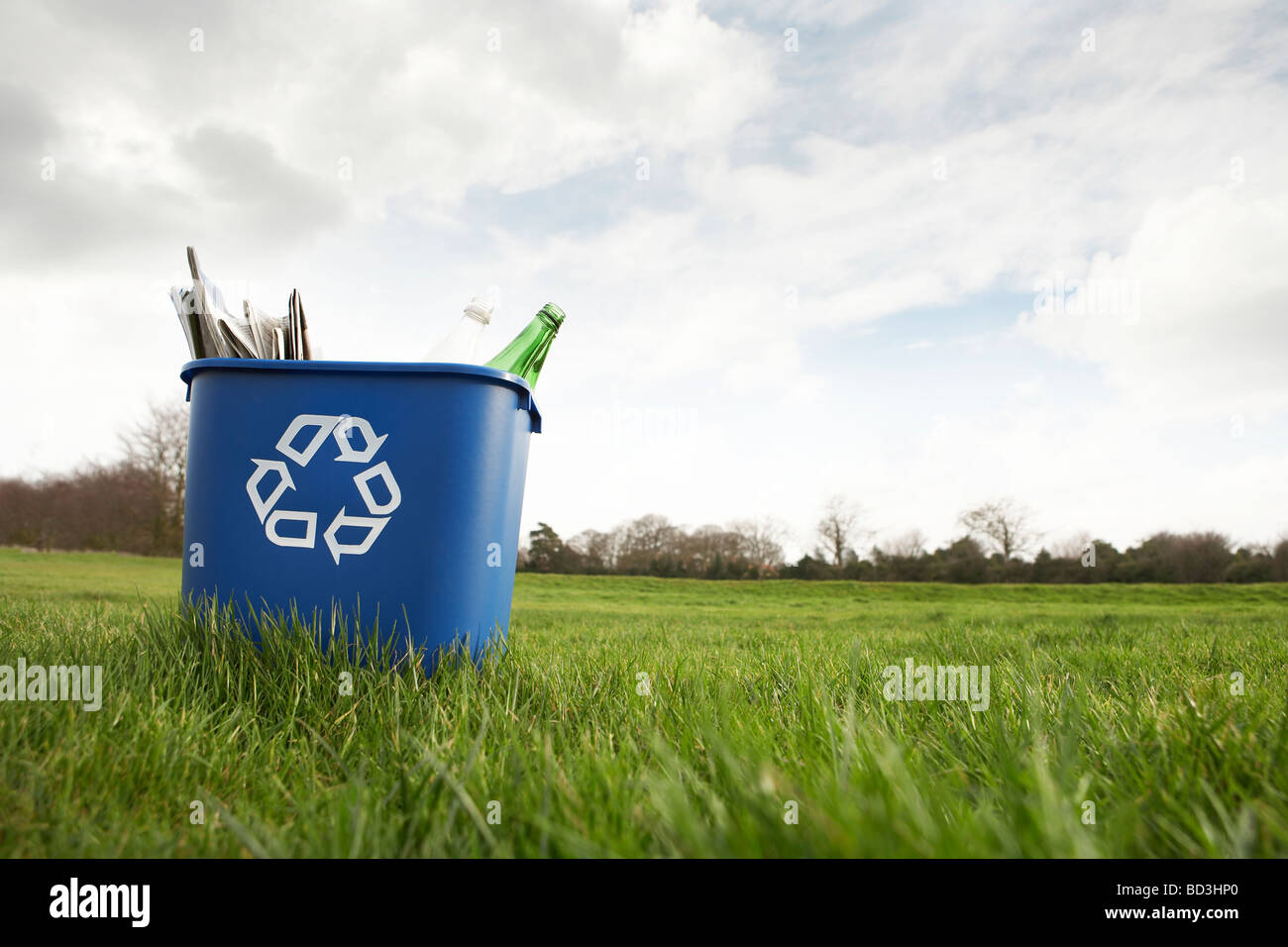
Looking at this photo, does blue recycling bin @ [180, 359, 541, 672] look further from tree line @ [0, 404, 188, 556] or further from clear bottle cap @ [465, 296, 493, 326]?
tree line @ [0, 404, 188, 556]

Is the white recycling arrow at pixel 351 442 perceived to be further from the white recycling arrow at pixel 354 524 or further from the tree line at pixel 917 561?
the tree line at pixel 917 561

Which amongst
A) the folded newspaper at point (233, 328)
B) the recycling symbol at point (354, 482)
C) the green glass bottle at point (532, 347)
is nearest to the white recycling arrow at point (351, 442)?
the recycling symbol at point (354, 482)

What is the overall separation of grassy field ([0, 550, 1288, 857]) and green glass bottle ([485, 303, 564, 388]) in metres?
1.34

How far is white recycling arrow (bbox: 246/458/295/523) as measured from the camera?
2.27 metres

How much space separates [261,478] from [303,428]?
0.24 metres

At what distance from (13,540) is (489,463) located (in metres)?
34.4

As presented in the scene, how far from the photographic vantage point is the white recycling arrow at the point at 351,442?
7.39 feet

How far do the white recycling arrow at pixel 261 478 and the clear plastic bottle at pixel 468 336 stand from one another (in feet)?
2.85

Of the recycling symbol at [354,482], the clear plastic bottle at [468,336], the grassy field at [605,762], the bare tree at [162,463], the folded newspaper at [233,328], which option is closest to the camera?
the grassy field at [605,762]

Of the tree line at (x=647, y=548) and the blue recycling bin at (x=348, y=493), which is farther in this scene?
the tree line at (x=647, y=548)

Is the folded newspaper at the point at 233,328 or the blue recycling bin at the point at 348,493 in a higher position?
the folded newspaper at the point at 233,328

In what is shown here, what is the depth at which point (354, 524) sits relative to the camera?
88.4 inches
